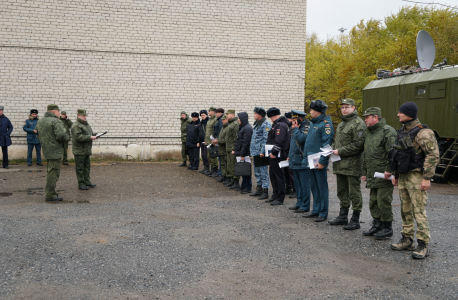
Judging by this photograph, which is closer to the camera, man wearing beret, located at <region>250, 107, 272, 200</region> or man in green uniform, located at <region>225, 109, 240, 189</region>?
man wearing beret, located at <region>250, 107, 272, 200</region>

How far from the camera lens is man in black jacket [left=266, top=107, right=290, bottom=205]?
25.3 ft

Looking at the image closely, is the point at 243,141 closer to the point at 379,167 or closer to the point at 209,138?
the point at 209,138

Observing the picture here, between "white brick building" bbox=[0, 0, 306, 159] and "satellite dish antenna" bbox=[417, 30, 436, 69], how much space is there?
5.21m

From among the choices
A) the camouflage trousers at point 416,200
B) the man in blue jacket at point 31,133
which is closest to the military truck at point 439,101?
the camouflage trousers at point 416,200

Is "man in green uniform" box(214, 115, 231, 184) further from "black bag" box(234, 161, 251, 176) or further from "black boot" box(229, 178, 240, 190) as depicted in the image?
"black bag" box(234, 161, 251, 176)

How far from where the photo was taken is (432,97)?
10.9 m

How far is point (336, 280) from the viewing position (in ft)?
13.2

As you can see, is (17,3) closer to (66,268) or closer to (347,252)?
(66,268)

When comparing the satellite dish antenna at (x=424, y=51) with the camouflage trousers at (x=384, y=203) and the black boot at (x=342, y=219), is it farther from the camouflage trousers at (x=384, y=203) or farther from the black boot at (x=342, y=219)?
the camouflage trousers at (x=384, y=203)

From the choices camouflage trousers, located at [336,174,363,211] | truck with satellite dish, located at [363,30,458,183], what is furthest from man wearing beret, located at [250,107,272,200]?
truck with satellite dish, located at [363,30,458,183]

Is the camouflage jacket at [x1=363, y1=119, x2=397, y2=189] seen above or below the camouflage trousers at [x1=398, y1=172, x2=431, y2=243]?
above

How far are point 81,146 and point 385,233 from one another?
273 inches

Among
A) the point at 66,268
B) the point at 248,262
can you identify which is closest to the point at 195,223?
the point at 248,262

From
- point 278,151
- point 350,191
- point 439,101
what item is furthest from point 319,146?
point 439,101
